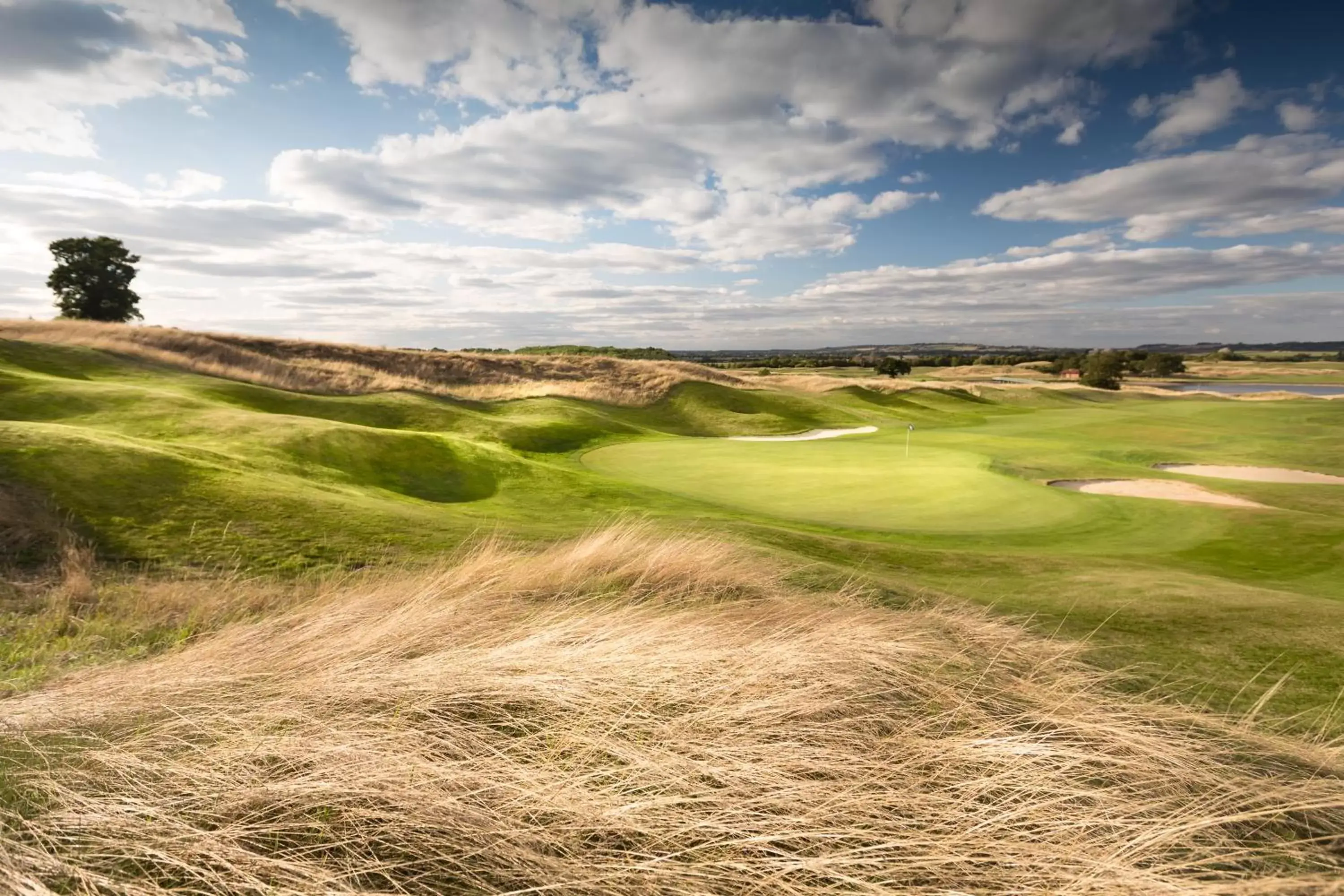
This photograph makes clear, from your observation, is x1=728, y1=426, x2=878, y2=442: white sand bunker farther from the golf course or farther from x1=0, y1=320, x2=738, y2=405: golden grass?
the golf course

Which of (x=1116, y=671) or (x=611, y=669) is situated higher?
(x=611, y=669)

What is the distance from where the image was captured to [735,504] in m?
16.1

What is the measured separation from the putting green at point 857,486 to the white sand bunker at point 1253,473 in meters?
7.85

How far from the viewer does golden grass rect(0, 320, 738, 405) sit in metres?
33.6

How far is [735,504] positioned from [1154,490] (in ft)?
41.4

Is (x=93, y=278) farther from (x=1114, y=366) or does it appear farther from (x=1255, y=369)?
(x=1255, y=369)

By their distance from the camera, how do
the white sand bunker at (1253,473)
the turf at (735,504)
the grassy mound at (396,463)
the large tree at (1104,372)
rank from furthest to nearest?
the large tree at (1104,372)
the white sand bunker at (1253,473)
the grassy mound at (396,463)
the turf at (735,504)

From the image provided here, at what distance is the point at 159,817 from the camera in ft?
7.92

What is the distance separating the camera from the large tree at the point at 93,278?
52.2 metres

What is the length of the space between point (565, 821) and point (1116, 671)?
3898mm

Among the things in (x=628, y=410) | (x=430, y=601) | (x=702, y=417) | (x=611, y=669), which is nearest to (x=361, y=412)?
(x=628, y=410)

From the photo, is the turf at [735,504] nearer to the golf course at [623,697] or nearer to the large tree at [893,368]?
the golf course at [623,697]

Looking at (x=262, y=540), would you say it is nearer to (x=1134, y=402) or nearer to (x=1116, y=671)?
(x=1116, y=671)

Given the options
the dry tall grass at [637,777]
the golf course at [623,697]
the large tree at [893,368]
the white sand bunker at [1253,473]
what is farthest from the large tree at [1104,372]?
the dry tall grass at [637,777]
